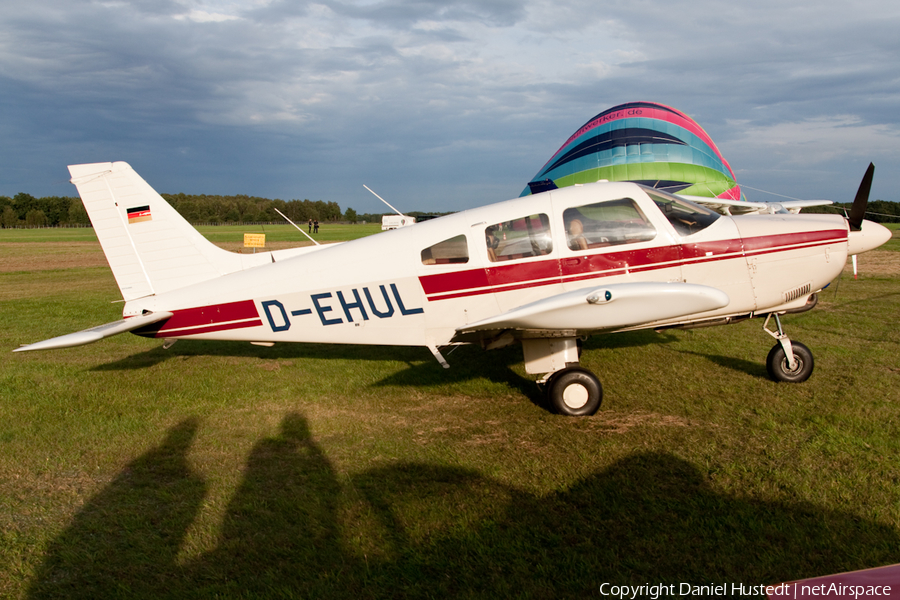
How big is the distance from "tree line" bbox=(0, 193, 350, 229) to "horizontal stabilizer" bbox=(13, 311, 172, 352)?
Answer: 4217 inches

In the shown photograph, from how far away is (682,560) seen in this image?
3203 millimetres

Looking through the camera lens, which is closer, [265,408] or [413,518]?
[413,518]

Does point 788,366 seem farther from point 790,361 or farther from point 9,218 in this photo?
point 9,218

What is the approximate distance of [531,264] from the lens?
18.4 feet

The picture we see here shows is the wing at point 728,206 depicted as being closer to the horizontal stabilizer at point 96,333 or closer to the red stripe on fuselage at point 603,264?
the red stripe on fuselage at point 603,264

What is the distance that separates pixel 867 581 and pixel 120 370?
870 cm

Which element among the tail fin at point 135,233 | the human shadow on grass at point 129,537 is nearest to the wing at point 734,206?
the tail fin at point 135,233

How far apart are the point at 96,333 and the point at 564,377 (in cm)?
468

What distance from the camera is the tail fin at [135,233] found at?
652cm

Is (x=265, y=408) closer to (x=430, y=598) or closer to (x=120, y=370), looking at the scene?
(x=120, y=370)

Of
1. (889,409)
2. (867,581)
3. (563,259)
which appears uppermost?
(563,259)

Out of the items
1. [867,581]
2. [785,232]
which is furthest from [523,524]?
[785,232]

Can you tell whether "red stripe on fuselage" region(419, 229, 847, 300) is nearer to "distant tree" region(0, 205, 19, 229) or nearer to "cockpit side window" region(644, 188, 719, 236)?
"cockpit side window" region(644, 188, 719, 236)

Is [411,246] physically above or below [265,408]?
above
